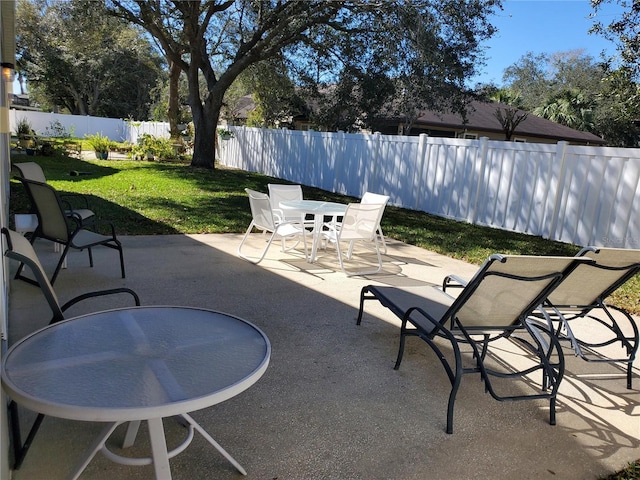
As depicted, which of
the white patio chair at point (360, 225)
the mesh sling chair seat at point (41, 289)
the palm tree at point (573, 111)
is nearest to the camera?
the mesh sling chair seat at point (41, 289)

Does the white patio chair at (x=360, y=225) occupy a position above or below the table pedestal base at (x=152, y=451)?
above

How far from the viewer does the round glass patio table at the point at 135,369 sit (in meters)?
1.61

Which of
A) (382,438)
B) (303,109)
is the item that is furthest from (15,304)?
(303,109)

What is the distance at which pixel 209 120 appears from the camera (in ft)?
55.9

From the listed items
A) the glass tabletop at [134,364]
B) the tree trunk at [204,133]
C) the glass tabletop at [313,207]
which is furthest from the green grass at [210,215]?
the glass tabletop at [134,364]

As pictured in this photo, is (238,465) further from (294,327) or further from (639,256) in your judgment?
(639,256)

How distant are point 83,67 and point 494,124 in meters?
30.1

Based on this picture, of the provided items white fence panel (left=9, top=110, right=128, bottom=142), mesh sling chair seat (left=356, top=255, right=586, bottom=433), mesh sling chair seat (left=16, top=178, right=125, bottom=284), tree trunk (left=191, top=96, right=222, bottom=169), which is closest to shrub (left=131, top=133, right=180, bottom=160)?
tree trunk (left=191, top=96, right=222, bottom=169)

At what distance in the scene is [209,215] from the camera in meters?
8.75

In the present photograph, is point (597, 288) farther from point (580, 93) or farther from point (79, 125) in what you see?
point (79, 125)

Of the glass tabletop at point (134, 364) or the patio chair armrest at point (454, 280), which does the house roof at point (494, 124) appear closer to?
the patio chair armrest at point (454, 280)

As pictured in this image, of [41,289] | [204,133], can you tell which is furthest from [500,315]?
[204,133]

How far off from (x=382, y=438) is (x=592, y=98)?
33.1 meters

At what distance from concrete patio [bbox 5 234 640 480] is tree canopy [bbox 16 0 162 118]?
66.5ft
